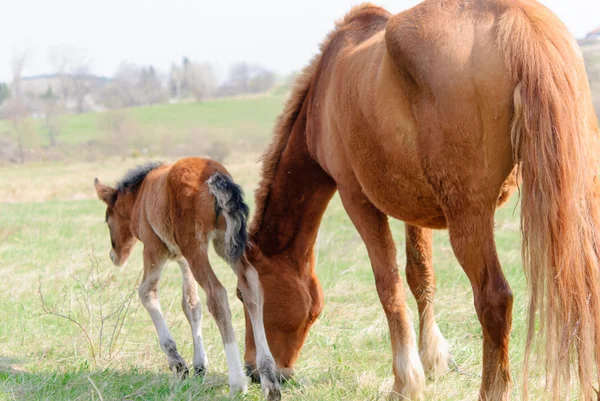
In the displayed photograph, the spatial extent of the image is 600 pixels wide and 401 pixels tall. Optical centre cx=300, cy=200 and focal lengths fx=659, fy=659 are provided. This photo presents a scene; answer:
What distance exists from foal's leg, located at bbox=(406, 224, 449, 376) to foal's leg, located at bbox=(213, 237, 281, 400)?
A: 115 centimetres

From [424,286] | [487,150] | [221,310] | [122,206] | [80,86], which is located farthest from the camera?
[80,86]

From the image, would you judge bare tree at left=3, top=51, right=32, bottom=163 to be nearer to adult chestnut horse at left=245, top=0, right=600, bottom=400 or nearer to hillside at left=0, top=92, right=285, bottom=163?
hillside at left=0, top=92, right=285, bottom=163

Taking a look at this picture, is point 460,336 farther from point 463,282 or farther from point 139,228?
point 139,228

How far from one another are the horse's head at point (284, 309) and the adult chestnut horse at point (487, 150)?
928 mm

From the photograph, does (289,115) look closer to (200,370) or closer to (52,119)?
(200,370)

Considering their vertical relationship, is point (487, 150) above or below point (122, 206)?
above

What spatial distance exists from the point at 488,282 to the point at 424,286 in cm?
172

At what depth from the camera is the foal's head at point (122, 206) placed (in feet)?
18.9

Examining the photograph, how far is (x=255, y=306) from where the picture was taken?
15.3ft

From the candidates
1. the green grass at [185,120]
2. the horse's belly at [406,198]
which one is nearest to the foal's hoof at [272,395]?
the horse's belly at [406,198]

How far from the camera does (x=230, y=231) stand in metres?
4.57

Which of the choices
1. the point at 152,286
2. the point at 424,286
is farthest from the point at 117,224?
the point at 424,286

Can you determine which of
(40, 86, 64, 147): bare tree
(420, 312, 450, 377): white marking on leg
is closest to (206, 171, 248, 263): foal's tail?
(420, 312, 450, 377): white marking on leg

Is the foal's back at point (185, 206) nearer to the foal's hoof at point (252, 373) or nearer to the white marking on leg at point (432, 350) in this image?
the foal's hoof at point (252, 373)
